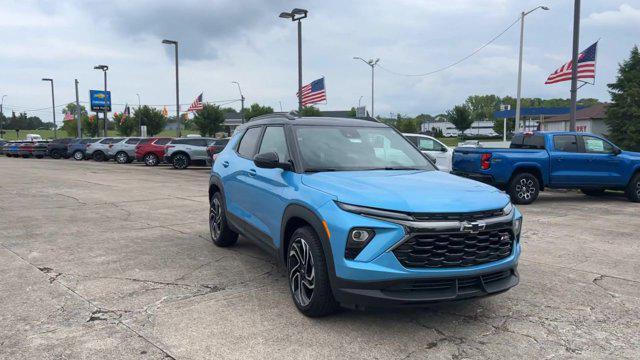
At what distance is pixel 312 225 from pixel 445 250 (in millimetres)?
1053

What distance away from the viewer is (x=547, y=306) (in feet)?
15.0

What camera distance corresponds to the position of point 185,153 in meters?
24.9

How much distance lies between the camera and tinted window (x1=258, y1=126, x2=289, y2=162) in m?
5.02

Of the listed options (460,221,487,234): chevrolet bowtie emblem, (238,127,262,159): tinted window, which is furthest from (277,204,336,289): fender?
(238,127,262,159): tinted window

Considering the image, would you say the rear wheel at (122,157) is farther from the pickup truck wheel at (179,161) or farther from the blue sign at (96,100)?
the blue sign at (96,100)

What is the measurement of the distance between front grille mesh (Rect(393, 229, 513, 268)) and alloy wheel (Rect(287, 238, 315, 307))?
85 cm

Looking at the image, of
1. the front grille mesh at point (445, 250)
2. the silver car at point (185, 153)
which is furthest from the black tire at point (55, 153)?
the front grille mesh at point (445, 250)

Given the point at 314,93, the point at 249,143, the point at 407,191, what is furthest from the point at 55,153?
the point at 407,191

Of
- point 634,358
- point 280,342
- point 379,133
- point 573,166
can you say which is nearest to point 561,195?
point 573,166

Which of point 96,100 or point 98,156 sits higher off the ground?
point 96,100

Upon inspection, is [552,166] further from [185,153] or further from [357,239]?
[185,153]

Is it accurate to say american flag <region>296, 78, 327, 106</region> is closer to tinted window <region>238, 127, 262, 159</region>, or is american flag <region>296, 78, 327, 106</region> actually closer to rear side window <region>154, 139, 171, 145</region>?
rear side window <region>154, 139, 171, 145</region>

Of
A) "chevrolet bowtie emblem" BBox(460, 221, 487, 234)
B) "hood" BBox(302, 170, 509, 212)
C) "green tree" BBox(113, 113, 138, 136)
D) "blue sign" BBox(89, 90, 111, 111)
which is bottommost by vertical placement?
"chevrolet bowtie emblem" BBox(460, 221, 487, 234)

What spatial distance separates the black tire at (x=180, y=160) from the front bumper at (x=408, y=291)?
2225 centimetres
